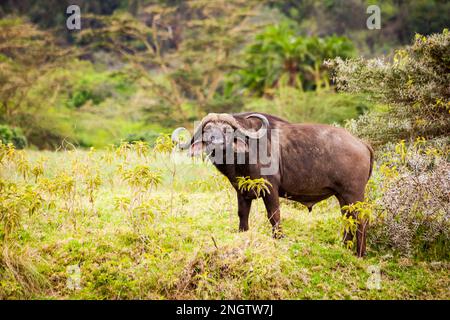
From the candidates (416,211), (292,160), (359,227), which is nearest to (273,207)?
(292,160)

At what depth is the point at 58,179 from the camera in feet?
22.3

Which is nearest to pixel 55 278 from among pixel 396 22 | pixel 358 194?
pixel 358 194

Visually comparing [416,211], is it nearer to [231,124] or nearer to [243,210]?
[243,210]

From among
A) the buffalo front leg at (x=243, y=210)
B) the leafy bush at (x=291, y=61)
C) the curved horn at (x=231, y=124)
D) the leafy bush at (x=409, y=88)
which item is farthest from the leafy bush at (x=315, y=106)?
the curved horn at (x=231, y=124)

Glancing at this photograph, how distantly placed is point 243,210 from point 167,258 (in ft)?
4.11

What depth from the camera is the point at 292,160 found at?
675 centimetres

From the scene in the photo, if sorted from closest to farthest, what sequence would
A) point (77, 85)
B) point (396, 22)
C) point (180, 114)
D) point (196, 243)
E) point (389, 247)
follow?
1. point (196, 243)
2. point (389, 247)
3. point (180, 114)
4. point (77, 85)
5. point (396, 22)

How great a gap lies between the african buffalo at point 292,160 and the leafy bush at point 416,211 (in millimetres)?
476

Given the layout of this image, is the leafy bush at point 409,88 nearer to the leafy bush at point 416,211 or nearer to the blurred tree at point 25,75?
the leafy bush at point 416,211

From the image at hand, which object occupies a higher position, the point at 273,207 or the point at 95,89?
the point at 95,89

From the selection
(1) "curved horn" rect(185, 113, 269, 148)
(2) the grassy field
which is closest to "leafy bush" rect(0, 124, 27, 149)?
(2) the grassy field

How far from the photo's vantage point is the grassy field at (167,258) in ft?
18.7

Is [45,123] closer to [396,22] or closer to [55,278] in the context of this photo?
[55,278]
